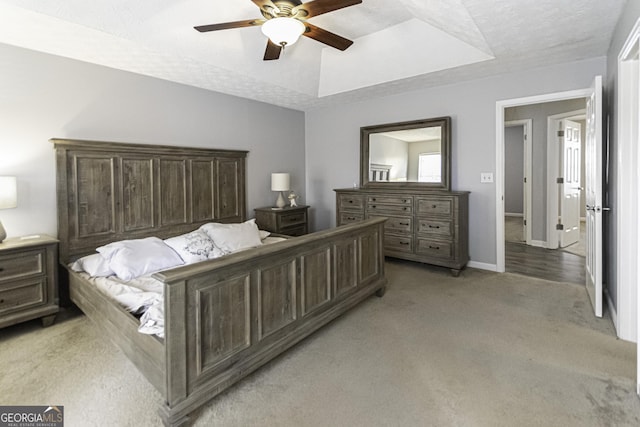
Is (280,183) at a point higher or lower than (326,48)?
lower

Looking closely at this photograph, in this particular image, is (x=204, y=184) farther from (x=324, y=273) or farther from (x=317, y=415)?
(x=317, y=415)

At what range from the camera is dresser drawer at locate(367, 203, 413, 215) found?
417 centimetres

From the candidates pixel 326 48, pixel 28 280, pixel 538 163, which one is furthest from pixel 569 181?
pixel 28 280

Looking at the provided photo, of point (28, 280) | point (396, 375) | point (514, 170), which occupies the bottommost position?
point (396, 375)

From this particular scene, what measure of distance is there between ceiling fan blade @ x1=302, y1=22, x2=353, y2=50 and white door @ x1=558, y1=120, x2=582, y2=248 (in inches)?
169

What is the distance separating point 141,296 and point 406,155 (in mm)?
3560

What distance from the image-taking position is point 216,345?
177 centimetres

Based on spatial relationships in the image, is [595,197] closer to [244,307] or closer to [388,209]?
[388,209]

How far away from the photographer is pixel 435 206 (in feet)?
12.9

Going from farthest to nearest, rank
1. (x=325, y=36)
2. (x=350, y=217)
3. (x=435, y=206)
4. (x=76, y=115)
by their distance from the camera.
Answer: (x=350, y=217)
(x=435, y=206)
(x=76, y=115)
(x=325, y=36)

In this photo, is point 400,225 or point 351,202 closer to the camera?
point 400,225

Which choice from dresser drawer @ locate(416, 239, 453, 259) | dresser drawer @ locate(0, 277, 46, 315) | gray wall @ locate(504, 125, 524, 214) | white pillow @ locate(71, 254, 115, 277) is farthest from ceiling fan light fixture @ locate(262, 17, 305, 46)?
gray wall @ locate(504, 125, 524, 214)

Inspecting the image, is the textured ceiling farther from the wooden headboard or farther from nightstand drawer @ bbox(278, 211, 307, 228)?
nightstand drawer @ bbox(278, 211, 307, 228)

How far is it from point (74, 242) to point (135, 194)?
0.70 meters
